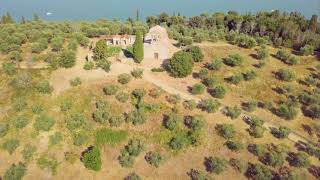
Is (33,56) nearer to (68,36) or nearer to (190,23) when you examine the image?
(68,36)

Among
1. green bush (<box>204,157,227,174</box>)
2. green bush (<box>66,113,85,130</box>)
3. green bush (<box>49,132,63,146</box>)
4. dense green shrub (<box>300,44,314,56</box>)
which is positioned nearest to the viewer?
green bush (<box>204,157,227,174</box>)

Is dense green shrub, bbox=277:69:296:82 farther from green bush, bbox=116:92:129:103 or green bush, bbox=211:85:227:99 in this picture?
green bush, bbox=116:92:129:103

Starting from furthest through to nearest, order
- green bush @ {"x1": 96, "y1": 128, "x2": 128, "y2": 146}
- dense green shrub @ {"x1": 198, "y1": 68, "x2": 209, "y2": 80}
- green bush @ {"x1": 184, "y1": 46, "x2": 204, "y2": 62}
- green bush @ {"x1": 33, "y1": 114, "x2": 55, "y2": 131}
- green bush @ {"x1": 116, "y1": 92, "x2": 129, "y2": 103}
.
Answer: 1. green bush @ {"x1": 184, "y1": 46, "x2": 204, "y2": 62}
2. dense green shrub @ {"x1": 198, "y1": 68, "x2": 209, "y2": 80}
3. green bush @ {"x1": 116, "y1": 92, "x2": 129, "y2": 103}
4. green bush @ {"x1": 33, "y1": 114, "x2": 55, "y2": 131}
5. green bush @ {"x1": 96, "y1": 128, "x2": 128, "y2": 146}

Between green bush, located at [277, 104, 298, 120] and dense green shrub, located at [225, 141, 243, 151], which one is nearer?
dense green shrub, located at [225, 141, 243, 151]

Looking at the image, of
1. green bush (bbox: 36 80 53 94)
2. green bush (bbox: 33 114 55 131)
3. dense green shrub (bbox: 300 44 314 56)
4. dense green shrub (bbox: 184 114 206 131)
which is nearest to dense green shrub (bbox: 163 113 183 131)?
dense green shrub (bbox: 184 114 206 131)

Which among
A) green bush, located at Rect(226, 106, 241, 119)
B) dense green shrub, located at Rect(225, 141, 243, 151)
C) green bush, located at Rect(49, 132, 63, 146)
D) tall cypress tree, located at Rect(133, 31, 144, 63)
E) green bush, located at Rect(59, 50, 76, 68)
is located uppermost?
tall cypress tree, located at Rect(133, 31, 144, 63)

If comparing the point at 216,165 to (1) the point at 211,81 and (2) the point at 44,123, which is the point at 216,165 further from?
(2) the point at 44,123

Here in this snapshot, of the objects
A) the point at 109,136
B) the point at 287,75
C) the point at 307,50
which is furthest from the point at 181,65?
the point at 307,50
